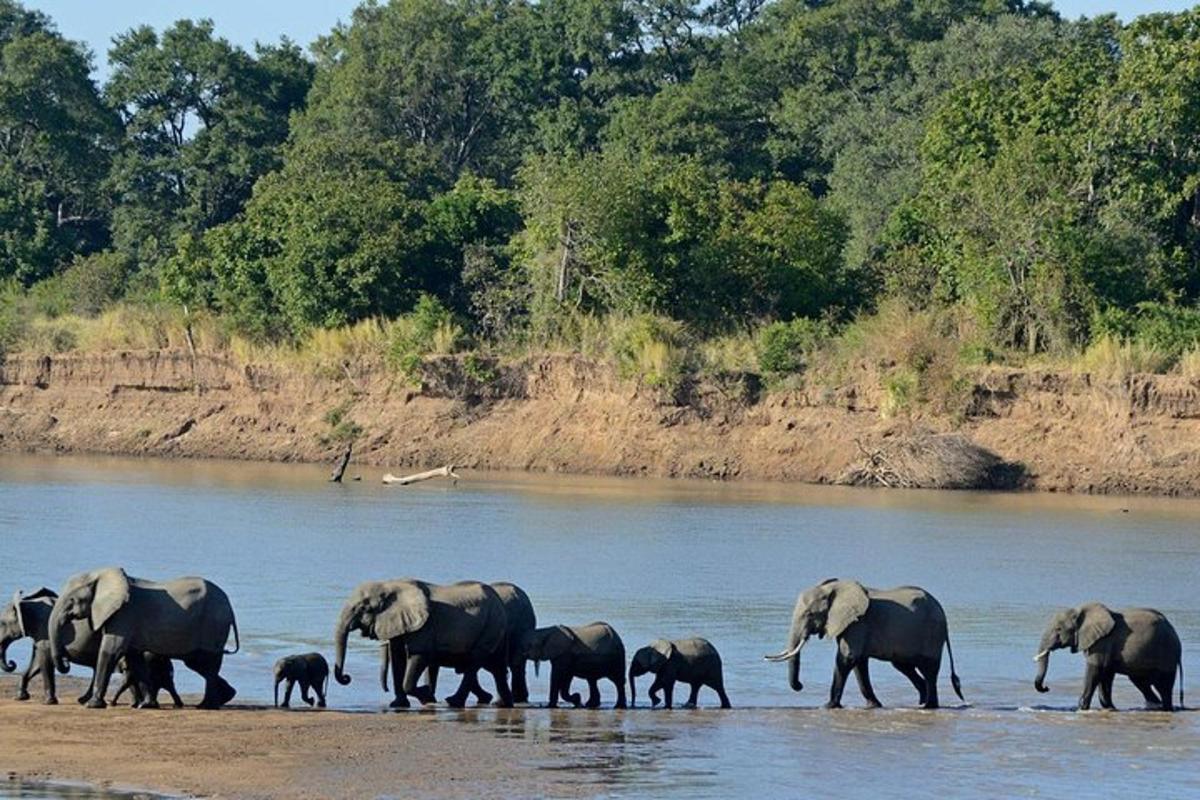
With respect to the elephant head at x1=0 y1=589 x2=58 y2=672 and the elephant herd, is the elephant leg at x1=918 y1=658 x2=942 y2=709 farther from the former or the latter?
the elephant head at x1=0 y1=589 x2=58 y2=672

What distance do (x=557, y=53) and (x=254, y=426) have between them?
68.5 ft

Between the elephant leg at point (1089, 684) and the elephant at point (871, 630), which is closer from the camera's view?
the elephant leg at point (1089, 684)

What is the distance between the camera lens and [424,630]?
19922mm

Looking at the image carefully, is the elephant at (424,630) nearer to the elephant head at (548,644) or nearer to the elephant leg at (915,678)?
the elephant head at (548,644)

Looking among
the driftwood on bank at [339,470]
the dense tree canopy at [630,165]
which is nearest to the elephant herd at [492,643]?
the driftwood on bank at [339,470]

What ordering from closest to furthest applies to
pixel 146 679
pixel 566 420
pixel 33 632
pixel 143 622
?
pixel 143 622
pixel 146 679
pixel 33 632
pixel 566 420

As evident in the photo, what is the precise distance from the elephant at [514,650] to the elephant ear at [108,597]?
2.34m

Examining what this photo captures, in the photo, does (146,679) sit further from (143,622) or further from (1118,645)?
(1118,645)

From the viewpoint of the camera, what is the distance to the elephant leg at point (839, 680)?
20.0 metres

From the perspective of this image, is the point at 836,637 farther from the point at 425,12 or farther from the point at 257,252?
the point at 425,12

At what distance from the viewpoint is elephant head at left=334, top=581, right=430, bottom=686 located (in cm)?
1988

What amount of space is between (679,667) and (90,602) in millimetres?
4829

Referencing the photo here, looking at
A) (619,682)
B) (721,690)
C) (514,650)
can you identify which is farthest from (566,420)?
(619,682)

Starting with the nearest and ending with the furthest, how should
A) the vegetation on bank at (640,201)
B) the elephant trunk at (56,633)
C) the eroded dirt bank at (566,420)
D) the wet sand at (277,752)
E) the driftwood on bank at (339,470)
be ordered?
the wet sand at (277,752) → the elephant trunk at (56,633) → the driftwood on bank at (339,470) → the eroded dirt bank at (566,420) → the vegetation on bank at (640,201)
